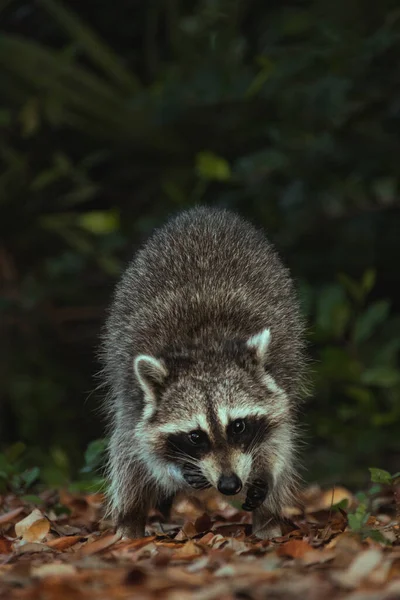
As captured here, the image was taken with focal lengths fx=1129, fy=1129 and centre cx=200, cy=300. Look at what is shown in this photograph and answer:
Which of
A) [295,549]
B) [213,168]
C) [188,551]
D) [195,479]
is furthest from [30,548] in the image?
[213,168]

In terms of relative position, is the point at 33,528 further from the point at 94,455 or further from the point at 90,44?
the point at 90,44

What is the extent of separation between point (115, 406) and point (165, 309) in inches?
26.7

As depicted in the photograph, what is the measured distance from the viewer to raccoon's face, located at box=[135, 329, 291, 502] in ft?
17.3

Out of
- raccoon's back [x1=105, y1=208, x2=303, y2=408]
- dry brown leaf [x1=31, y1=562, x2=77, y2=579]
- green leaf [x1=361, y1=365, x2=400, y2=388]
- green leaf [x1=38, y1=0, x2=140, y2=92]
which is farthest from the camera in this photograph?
green leaf [x1=38, y1=0, x2=140, y2=92]

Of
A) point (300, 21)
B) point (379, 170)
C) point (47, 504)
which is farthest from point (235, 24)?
point (47, 504)

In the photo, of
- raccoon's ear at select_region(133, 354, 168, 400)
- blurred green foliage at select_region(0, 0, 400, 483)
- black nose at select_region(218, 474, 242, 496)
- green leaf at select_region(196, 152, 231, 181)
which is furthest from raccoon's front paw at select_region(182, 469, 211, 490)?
green leaf at select_region(196, 152, 231, 181)

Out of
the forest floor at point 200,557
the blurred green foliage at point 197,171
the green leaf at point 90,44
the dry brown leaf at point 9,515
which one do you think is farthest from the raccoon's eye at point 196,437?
the green leaf at point 90,44

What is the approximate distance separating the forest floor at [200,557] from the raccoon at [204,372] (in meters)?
0.27

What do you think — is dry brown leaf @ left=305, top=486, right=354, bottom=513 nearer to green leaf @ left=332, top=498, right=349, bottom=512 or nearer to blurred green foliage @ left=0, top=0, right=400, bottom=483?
green leaf @ left=332, top=498, right=349, bottom=512

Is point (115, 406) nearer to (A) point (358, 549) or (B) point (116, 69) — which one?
(A) point (358, 549)

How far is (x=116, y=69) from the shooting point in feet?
37.3

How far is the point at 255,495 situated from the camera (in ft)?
18.7

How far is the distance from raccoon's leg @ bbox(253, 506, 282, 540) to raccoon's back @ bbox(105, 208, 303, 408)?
0.67 m

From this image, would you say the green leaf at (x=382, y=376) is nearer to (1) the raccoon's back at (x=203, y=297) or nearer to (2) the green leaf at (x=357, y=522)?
(1) the raccoon's back at (x=203, y=297)
